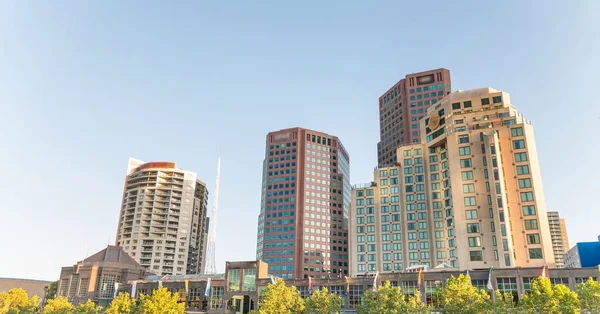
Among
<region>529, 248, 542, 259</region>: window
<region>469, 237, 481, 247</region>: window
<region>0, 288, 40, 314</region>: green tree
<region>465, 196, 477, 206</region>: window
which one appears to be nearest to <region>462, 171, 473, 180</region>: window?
<region>465, 196, 477, 206</region>: window

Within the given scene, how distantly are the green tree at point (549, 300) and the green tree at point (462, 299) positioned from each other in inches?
220

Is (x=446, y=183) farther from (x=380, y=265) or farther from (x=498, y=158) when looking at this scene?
(x=380, y=265)

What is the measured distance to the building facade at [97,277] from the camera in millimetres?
121688

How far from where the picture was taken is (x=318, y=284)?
325ft

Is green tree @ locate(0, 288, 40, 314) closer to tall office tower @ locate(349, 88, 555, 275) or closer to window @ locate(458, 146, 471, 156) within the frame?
tall office tower @ locate(349, 88, 555, 275)

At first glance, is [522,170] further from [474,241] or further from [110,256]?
[110,256]

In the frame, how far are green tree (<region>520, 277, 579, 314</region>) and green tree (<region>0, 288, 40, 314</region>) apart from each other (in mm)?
110240

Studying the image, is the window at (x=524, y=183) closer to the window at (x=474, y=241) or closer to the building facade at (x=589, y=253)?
the window at (x=474, y=241)

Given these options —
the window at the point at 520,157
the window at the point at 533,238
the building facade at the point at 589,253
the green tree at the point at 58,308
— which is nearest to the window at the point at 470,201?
the window at the point at 520,157

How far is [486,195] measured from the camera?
396 ft

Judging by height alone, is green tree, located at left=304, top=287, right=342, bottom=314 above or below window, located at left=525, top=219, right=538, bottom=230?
below

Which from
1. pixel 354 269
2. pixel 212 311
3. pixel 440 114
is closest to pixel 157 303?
pixel 212 311

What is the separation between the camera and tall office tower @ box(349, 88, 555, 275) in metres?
115

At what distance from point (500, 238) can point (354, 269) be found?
54032 mm
